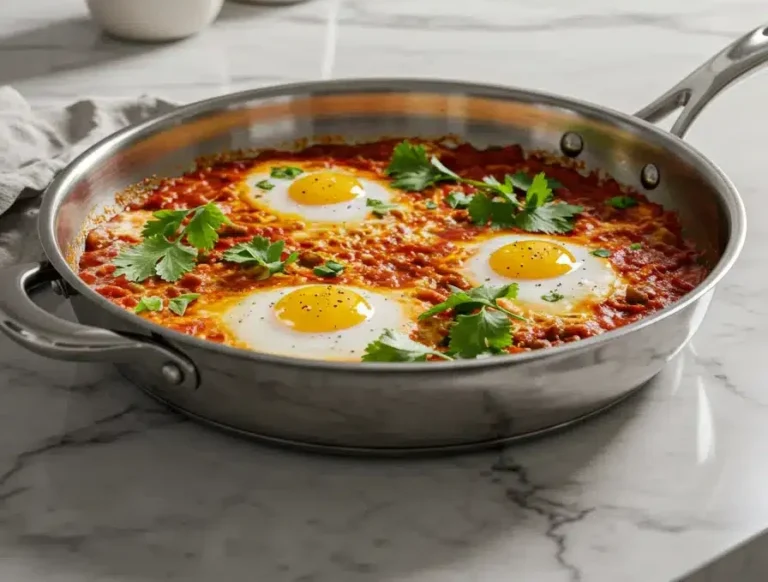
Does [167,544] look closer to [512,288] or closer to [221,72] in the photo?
[512,288]

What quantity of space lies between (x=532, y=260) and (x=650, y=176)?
13.1 inches

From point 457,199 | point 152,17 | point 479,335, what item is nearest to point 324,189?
point 457,199

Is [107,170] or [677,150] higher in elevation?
[677,150]

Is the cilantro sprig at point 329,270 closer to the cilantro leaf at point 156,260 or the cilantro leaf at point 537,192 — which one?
the cilantro leaf at point 156,260

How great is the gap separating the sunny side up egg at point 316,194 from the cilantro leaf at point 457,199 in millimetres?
110

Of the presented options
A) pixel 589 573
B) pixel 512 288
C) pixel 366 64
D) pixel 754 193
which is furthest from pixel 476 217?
pixel 366 64

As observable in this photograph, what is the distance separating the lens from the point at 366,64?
3094 millimetres

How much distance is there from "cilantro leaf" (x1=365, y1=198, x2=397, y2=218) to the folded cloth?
0.52m

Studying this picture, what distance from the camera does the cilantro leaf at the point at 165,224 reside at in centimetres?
200

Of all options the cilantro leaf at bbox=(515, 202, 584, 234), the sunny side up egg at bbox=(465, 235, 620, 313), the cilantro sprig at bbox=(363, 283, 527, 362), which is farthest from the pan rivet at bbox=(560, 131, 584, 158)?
the cilantro sprig at bbox=(363, 283, 527, 362)

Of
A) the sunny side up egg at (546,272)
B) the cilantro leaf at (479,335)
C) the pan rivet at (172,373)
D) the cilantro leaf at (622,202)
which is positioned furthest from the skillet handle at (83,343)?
the cilantro leaf at (622,202)

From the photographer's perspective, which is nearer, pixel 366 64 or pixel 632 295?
pixel 632 295

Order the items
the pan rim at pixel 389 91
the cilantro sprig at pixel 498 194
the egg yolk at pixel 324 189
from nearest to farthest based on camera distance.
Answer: the pan rim at pixel 389 91
the cilantro sprig at pixel 498 194
the egg yolk at pixel 324 189

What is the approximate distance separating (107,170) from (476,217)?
2.08ft
